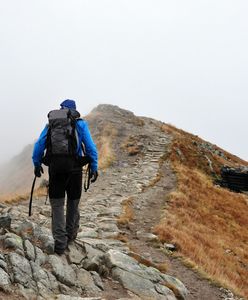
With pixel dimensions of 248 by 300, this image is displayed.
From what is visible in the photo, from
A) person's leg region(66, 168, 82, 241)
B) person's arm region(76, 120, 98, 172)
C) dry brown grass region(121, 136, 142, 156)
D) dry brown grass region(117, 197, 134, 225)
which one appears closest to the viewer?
person's arm region(76, 120, 98, 172)

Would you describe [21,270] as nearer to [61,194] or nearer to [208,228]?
[61,194]

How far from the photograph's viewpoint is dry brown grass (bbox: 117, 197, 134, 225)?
1491 centimetres

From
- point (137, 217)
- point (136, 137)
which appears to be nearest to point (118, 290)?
point (137, 217)

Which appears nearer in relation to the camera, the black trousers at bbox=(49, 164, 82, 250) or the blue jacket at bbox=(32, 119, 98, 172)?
the blue jacket at bbox=(32, 119, 98, 172)

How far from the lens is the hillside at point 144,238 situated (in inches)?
339

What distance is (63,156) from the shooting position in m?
8.68

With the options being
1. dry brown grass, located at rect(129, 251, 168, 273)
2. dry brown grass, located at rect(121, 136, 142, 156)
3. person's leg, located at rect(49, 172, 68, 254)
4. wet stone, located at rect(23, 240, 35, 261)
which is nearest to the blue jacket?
person's leg, located at rect(49, 172, 68, 254)

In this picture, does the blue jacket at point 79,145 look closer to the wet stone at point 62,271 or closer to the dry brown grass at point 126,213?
the wet stone at point 62,271

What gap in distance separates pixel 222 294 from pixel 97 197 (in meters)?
10.2

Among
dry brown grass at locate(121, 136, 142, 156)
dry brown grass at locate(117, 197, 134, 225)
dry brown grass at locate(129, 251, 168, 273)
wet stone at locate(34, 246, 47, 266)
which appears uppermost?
dry brown grass at locate(121, 136, 142, 156)

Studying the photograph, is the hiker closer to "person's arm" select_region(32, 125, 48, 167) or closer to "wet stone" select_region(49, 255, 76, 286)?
"person's arm" select_region(32, 125, 48, 167)

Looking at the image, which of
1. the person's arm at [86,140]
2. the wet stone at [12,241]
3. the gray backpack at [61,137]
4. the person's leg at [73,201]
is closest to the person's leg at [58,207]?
the person's leg at [73,201]

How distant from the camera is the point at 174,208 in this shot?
18734mm

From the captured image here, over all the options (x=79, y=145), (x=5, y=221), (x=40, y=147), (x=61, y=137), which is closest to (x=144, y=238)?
(x=5, y=221)
